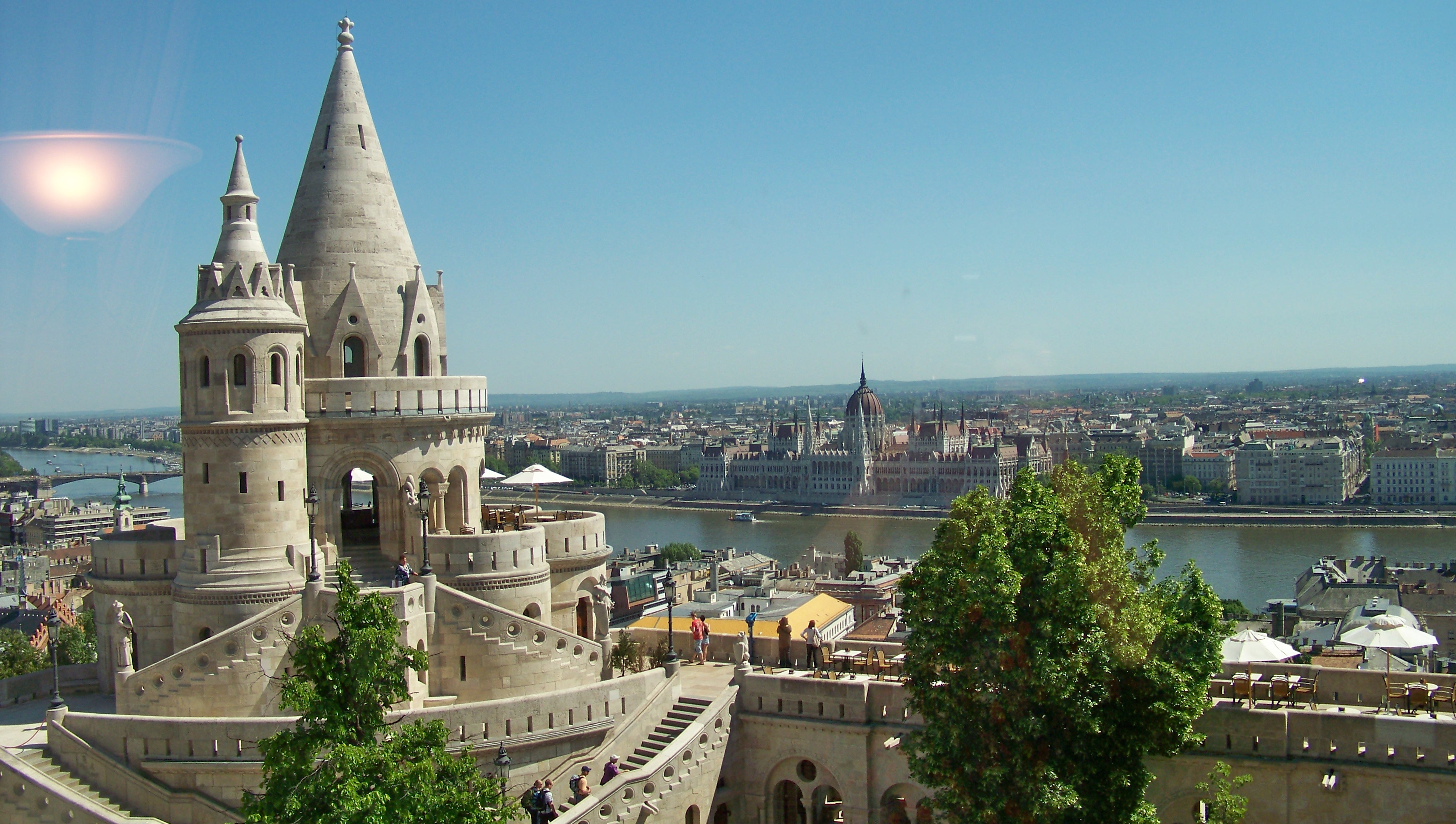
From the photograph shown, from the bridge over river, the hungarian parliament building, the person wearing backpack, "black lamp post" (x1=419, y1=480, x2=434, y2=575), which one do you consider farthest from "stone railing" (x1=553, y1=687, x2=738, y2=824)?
the bridge over river

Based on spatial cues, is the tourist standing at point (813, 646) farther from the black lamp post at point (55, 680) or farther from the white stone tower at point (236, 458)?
the black lamp post at point (55, 680)

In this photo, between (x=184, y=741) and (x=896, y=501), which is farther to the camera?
(x=896, y=501)

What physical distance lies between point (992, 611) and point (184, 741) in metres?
8.37

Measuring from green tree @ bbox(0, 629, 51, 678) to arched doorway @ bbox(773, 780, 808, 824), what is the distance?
16.5 m

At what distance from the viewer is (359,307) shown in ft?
55.8

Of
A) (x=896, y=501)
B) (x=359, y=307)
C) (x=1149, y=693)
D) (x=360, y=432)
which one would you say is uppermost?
(x=359, y=307)

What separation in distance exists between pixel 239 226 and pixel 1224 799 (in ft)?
41.2

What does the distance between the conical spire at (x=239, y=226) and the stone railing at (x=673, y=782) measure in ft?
24.4

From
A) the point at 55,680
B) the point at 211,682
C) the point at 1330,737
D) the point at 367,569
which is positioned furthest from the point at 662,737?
the point at 1330,737

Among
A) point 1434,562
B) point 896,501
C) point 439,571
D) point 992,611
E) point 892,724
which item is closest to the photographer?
point 992,611

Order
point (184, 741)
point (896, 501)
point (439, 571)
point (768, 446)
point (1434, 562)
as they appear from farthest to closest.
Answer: point (768, 446) < point (896, 501) < point (1434, 562) < point (439, 571) < point (184, 741)

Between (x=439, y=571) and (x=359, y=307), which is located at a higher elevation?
(x=359, y=307)

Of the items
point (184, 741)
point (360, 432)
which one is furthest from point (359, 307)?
point (184, 741)

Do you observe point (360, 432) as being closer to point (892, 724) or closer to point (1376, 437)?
point (892, 724)
